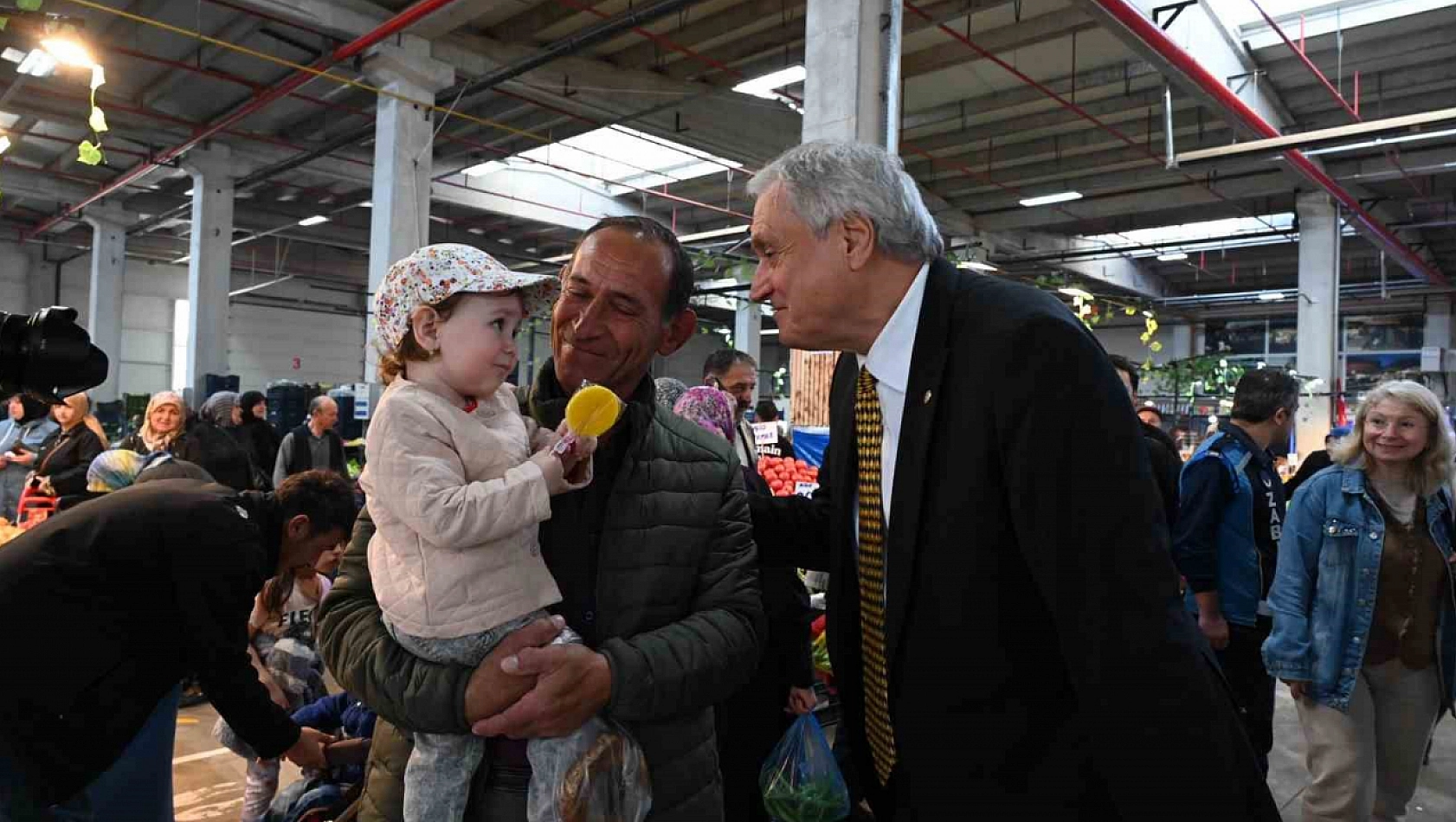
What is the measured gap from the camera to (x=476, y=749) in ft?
4.17

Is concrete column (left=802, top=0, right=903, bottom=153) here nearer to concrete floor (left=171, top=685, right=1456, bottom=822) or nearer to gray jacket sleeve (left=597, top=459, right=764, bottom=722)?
concrete floor (left=171, top=685, right=1456, bottom=822)

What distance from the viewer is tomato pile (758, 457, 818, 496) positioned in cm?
446

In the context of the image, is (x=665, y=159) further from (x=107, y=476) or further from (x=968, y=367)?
(x=968, y=367)

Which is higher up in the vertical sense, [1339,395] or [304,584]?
[1339,395]

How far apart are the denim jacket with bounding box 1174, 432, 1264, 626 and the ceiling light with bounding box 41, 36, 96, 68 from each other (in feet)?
18.3

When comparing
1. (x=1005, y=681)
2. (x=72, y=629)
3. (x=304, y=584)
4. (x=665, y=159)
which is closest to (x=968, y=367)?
(x=1005, y=681)

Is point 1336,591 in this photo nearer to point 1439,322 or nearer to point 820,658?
point 820,658

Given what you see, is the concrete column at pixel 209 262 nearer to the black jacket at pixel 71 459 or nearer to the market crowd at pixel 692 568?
the black jacket at pixel 71 459

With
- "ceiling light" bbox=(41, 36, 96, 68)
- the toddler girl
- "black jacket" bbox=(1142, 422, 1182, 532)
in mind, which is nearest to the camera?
the toddler girl

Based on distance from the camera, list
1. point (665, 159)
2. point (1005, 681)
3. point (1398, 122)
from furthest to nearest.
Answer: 1. point (665, 159)
2. point (1398, 122)
3. point (1005, 681)

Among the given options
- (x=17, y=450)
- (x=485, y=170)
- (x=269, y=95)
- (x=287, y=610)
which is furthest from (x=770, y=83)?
(x=287, y=610)

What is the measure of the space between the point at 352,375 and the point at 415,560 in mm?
23033

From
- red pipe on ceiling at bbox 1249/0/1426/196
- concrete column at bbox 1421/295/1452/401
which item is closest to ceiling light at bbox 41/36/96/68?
red pipe on ceiling at bbox 1249/0/1426/196

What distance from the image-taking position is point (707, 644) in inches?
52.6
